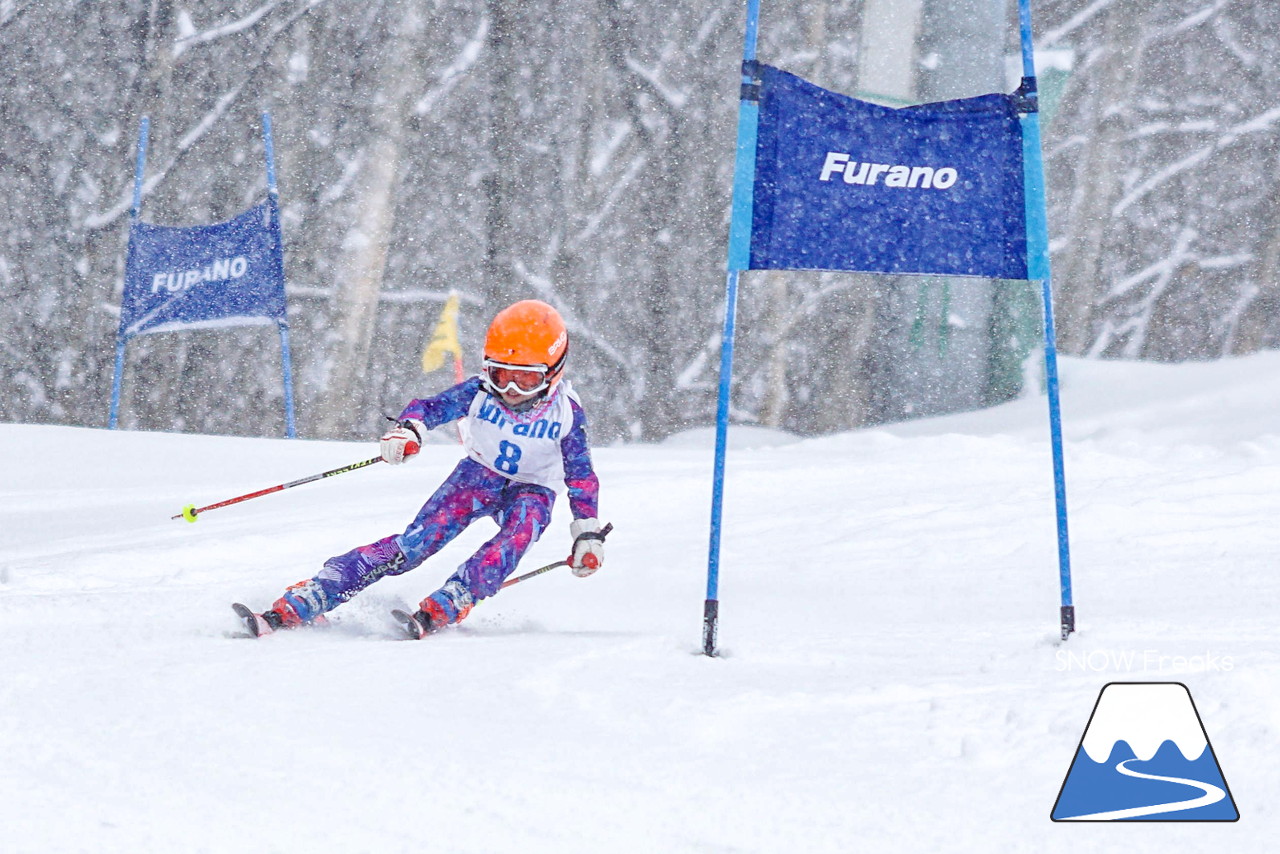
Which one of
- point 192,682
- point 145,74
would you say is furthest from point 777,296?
point 192,682

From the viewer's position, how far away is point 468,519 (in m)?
5.08

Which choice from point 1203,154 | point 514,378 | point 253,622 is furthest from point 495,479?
point 1203,154

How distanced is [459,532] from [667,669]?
1.49 m

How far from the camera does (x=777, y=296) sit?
1634 centimetres

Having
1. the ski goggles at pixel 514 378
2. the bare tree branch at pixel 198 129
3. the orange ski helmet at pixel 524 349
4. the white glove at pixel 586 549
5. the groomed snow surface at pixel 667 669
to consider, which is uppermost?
the bare tree branch at pixel 198 129

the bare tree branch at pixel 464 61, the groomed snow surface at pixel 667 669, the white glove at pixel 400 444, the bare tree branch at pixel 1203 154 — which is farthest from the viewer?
the bare tree branch at pixel 1203 154

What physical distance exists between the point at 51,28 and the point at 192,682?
57.3ft

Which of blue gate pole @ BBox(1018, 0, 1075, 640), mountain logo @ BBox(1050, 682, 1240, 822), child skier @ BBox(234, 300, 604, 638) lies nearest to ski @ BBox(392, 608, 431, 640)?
child skier @ BBox(234, 300, 604, 638)

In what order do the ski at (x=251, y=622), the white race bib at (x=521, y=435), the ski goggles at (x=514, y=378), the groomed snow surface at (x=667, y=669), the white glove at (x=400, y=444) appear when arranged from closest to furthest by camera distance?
the groomed snow surface at (x=667, y=669)
the ski at (x=251, y=622)
the white glove at (x=400, y=444)
the ski goggles at (x=514, y=378)
the white race bib at (x=521, y=435)

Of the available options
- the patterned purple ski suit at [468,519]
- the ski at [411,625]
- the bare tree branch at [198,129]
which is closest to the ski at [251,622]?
the patterned purple ski suit at [468,519]

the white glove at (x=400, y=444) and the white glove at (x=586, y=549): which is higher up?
the white glove at (x=400, y=444)

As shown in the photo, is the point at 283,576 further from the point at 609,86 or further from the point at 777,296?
the point at 609,86

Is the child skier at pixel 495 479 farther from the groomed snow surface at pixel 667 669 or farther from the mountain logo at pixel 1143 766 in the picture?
the mountain logo at pixel 1143 766

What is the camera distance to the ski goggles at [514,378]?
4707mm
